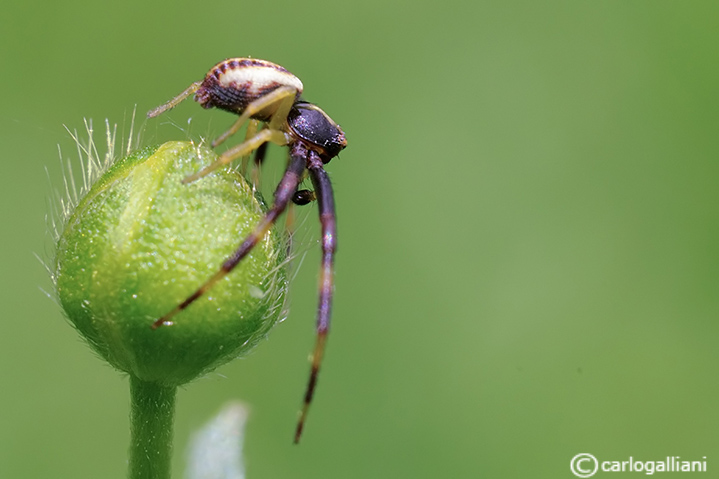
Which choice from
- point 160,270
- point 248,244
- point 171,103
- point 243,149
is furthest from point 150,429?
point 171,103

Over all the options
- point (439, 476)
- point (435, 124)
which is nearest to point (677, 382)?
point (439, 476)

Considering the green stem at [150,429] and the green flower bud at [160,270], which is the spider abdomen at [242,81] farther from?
the green stem at [150,429]

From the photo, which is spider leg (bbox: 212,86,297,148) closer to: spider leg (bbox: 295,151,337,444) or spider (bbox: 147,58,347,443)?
spider (bbox: 147,58,347,443)

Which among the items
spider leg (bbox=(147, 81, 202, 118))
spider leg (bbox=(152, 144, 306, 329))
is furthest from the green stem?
spider leg (bbox=(147, 81, 202, 118))

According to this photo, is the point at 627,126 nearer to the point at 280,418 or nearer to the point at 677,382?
the point at 677,382

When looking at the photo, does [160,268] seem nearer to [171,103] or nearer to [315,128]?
[171,103]

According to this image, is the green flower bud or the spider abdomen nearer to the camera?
the green flower bud

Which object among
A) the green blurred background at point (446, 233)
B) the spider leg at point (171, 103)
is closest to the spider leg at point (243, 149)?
the spider leg at point (171, 103)
